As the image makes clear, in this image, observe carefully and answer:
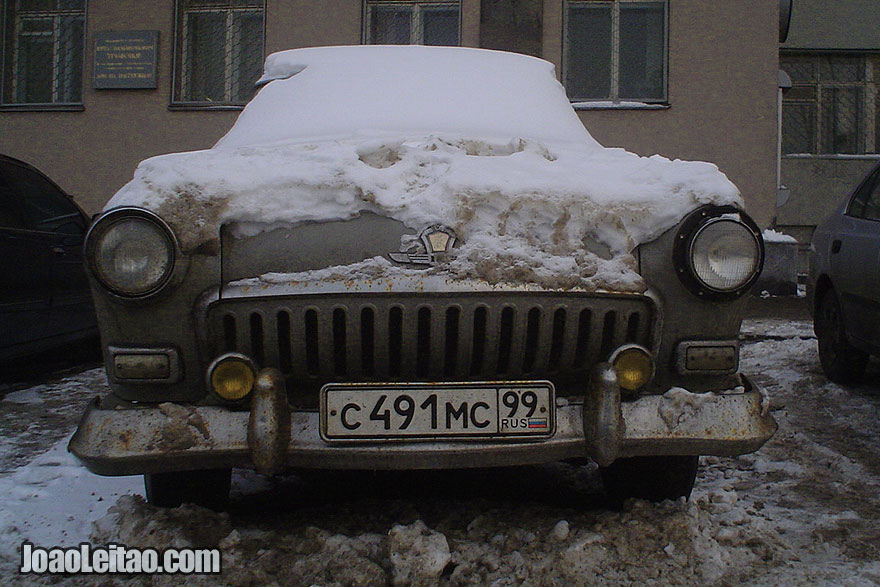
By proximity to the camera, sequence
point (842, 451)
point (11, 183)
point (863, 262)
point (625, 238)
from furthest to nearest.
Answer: point (11, 183), point (863, 262), point (842, 451), point (625, 238)

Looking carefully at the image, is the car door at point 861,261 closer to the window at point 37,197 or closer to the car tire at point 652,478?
the car tire at point 652,478

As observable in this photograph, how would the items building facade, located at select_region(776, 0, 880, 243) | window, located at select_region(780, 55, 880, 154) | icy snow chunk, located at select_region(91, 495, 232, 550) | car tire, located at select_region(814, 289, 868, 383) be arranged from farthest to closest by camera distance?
window, located at select_region(780, 55, 880, 154), building facade, located at select_region(776, 0, 880, 243), car tire, located at select_region(814, 289, 868, 383), icy snow chunk, located at select_region(91, 495, 232, 550)

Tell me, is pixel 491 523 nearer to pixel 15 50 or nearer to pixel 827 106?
pixel 15 50

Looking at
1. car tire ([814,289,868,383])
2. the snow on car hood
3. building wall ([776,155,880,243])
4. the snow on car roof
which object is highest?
building wall ([776,155,880,243])

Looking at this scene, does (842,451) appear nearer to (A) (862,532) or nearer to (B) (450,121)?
(A) (862,532)

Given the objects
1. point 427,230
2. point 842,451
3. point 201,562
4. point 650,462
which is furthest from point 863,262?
point 201,562

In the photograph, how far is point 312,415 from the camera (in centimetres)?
180

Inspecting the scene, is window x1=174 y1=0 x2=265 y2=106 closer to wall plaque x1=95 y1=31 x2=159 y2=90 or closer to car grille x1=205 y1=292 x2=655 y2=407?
wall plaque x1=95 y1=31 x2=159 y2=90

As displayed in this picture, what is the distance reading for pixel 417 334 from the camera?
1785 millimetres

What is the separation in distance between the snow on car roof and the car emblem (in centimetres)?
88

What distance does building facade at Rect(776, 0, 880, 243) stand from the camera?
481 inches

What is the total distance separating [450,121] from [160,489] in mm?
1699

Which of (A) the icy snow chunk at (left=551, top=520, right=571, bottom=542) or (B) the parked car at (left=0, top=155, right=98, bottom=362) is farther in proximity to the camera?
(B) the parked car at (left=0, top=155, right=98, bottom=362)

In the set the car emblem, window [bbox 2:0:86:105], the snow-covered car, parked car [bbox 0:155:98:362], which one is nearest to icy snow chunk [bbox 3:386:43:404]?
parked car [bbox 0:155:98:362]
